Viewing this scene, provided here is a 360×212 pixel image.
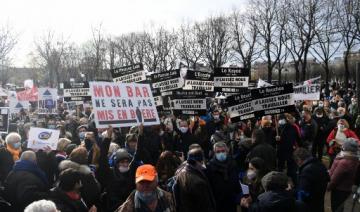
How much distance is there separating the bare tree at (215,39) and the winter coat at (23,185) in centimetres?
5121

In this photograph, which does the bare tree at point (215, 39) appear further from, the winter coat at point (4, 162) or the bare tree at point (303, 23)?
the winter coat at point (4, 162)

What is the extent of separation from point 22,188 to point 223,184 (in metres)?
2.91

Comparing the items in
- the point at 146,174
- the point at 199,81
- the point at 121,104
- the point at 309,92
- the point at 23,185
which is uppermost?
the point at 199,81

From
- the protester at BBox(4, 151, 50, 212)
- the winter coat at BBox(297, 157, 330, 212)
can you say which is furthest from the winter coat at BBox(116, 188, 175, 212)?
the winter coat at BBox(297, 157, 330, 212)

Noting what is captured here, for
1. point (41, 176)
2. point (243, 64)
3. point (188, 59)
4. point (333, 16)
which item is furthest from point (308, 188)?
point (188, 59)

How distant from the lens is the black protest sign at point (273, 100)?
11.1 m

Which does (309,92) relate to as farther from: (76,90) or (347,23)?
(347,23)

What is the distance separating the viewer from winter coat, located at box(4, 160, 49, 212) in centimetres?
589

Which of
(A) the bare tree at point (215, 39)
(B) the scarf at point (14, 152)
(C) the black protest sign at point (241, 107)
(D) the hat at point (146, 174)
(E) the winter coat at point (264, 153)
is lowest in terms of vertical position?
(E) the winter coat at point (264, 153)

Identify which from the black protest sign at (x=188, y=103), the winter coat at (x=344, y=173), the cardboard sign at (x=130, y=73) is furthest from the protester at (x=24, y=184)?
the cardboard sign at (x=130, y=73)

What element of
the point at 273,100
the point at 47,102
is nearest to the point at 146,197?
the point at 273,100

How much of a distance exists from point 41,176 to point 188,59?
53.0 m

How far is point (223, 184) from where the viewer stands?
682 cm

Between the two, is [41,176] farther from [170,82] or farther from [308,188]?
[170,82]
